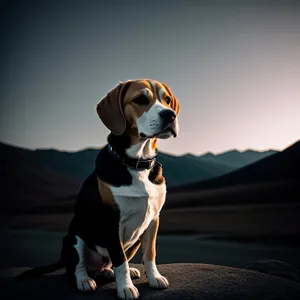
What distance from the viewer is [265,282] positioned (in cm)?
259

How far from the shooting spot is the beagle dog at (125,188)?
207 centimetres

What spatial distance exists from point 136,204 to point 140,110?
44 centimetres

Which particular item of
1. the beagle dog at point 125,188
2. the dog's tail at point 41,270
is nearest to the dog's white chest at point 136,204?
the beagle dog at point 125,188

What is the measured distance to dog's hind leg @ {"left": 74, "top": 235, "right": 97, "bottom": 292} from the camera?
2.24 metres

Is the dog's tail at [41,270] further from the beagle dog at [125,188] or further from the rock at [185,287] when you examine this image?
the beagle dog at [125,188]

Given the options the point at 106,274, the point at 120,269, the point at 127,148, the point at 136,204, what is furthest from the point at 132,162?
the point at 106,274

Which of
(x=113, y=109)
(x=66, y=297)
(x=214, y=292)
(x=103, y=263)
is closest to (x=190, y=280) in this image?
(x=214, y=292)

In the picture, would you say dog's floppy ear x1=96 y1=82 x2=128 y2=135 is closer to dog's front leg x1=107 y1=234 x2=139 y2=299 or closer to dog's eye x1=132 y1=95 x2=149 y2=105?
dog's eye x1=132 y1=95 x2=149 y2=105

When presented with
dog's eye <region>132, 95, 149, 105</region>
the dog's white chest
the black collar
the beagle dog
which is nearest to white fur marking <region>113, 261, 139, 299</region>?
the beagle dog

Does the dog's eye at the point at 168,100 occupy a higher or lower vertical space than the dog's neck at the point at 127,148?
higher

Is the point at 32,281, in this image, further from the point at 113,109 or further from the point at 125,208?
the point at 113,109

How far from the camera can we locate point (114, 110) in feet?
6.93

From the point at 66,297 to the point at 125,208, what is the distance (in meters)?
0.58

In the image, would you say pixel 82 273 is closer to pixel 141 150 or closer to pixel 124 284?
pixel 124 284
